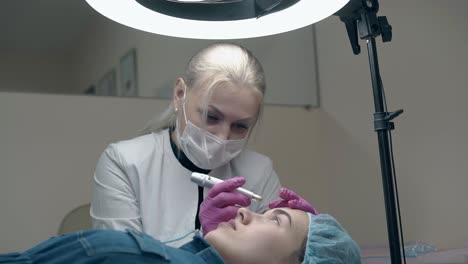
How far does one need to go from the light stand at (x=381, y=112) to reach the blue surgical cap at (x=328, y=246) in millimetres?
Answer: 83

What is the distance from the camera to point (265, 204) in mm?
1416

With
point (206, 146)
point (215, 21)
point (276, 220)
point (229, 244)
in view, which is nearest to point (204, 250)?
point (229, 244)

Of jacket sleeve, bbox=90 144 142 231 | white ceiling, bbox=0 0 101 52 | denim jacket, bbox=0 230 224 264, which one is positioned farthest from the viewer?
white ceiling, bbox=0 0 101 52

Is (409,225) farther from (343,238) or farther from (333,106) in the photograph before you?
(343,238)

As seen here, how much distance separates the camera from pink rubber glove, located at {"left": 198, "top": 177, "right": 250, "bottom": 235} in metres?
1.11

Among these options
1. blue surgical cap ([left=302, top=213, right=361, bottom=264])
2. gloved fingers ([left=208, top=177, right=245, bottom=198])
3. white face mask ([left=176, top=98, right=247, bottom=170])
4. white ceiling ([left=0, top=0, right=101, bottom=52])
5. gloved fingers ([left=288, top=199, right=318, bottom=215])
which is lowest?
blue surgical cap ([left=302, top=213, right=361, bottom=264])

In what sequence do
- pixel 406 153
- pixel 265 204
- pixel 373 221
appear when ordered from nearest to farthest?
pixel 265 204 < pixel 406 153 < pixel 373 221

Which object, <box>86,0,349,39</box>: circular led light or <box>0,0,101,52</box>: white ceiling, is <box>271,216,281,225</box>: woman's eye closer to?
<box>86,0,349,39</box>: circular led light

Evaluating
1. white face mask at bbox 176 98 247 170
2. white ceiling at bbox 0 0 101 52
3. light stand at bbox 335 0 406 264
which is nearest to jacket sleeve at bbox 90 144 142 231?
white face mask at bbox 176 98 247 170

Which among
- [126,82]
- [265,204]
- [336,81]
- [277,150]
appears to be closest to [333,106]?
[336,81]

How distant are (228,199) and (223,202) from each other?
1 cm

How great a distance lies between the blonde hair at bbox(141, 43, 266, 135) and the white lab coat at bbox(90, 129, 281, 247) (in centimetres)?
15

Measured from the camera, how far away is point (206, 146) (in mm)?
1290

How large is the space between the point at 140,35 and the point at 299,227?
191 centimetres
